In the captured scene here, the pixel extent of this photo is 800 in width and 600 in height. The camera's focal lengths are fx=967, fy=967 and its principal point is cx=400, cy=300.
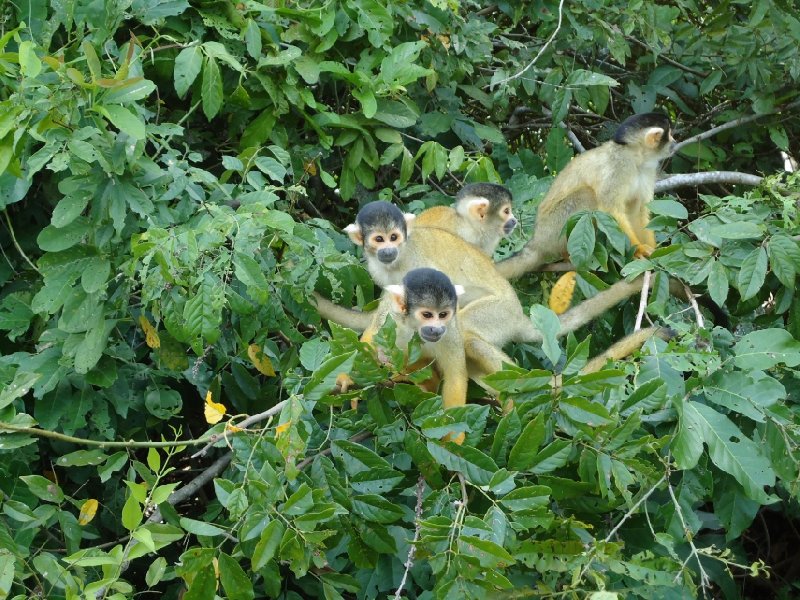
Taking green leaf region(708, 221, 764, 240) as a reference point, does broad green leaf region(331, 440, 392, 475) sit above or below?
below

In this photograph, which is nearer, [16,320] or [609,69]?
[16,320]

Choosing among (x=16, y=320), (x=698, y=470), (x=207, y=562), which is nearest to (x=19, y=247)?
(x=16, y=320)

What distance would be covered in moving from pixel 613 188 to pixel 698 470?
2.21m

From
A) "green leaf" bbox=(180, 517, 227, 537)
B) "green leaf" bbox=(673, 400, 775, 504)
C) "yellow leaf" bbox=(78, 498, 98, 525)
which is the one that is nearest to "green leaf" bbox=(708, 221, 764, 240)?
"green leaf" bbox=(673, 400, 775, 504)

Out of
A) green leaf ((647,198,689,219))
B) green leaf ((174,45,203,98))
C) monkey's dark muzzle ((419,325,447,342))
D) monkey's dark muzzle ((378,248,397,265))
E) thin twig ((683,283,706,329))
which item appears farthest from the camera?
monkey's dark muzzle ((378,248,397,265))

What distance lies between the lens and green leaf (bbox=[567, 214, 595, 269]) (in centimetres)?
385

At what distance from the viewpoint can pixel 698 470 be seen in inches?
122

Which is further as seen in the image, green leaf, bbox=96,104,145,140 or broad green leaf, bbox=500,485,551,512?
green leaf, bbox=96,104,145,140

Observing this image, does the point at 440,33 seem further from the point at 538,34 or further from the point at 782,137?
the point at 782,137

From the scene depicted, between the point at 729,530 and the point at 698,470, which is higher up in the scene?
the point at 698,470

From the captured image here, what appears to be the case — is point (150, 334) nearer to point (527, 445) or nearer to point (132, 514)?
point (132, 514)

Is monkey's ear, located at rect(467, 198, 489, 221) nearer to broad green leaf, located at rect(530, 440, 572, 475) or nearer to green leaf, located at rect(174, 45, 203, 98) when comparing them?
green leaf, located at rect(174, 45, 203, 98)

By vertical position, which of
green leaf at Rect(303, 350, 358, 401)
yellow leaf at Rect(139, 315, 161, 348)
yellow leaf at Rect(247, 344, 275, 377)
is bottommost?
yellow leaf at Rect(247, 344, 275, 377)

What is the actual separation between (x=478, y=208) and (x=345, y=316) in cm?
121
